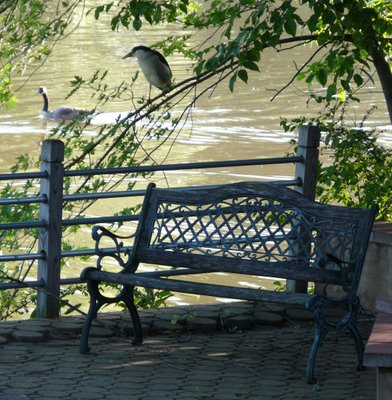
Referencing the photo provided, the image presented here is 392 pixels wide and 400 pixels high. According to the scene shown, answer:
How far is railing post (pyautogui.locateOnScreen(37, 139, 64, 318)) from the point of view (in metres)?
7.47

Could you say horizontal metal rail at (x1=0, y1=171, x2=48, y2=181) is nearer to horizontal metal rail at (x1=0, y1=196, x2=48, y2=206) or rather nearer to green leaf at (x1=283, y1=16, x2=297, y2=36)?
horizontal metal rail at (x1=0, y1=196, x2=48, y2=206)

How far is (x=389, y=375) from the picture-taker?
16.5ft

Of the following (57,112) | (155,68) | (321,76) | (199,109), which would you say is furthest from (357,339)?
(199,109)

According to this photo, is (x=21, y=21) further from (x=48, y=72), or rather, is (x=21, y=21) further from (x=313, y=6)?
(x=48, y=72)

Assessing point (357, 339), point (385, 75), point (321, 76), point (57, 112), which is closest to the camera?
point (357, 339)

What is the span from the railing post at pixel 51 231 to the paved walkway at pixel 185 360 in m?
0.17

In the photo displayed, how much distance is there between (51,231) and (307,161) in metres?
1.94

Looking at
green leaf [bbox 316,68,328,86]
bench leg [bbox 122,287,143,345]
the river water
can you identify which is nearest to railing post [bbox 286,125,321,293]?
green leaf [bbox 316,68,328,86]

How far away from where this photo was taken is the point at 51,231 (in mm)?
7555

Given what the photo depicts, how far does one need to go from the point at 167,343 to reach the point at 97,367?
747 millimetres

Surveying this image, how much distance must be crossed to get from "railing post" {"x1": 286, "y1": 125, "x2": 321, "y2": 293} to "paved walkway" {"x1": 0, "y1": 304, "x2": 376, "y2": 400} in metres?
0.93

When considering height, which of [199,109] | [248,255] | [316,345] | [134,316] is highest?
[248,255]

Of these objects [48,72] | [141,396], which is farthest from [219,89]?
[141,396]

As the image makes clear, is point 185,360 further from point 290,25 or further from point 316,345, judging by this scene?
point 290,25
